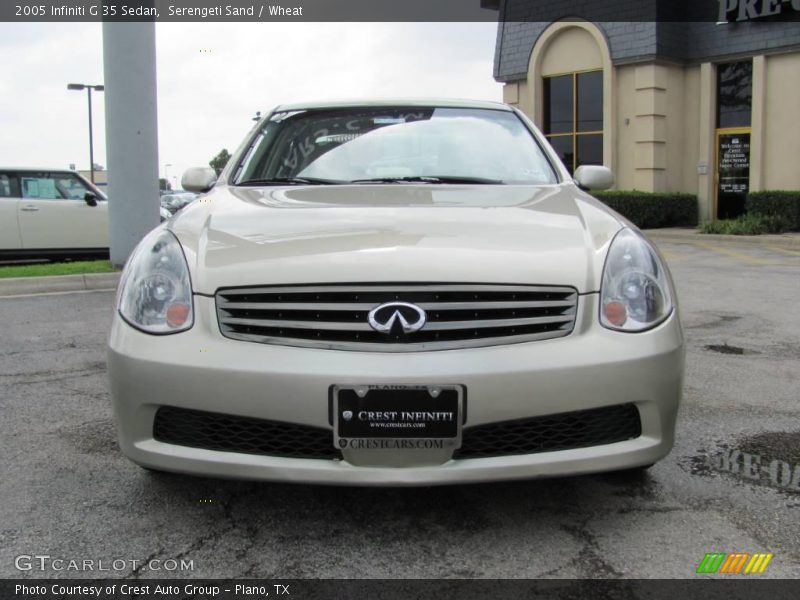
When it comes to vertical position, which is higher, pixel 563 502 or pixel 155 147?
pixel 155 147

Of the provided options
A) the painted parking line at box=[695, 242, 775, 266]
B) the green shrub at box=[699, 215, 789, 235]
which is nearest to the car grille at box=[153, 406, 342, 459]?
the painted parking line at box=[695, 242, 775, 266]

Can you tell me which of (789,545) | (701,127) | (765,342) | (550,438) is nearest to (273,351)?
(550,438)

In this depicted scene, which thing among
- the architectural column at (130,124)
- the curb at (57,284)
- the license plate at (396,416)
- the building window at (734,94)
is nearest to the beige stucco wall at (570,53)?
the building window at (734,94)

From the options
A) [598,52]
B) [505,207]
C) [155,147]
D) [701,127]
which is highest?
[598,52]

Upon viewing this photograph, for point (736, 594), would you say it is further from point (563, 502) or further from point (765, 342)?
point (765, 342)

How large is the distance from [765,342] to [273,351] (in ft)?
13.5

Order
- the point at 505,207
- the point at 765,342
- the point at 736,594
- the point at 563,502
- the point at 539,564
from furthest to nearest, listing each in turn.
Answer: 1. the point at 765,342
2. the point at 505,207
3. the point at 563,502
4. the point at 539,564
5. the point at 736,594

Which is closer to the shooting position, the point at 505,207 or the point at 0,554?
the point at 0,554

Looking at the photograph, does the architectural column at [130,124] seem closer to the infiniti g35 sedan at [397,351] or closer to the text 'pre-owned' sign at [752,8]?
the infiniti g35 sedan at [397,351]

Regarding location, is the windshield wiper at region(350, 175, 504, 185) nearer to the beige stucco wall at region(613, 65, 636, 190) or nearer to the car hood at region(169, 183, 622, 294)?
the car hood at region(169, 183, 622, 294)

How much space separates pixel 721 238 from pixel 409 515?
13.5m

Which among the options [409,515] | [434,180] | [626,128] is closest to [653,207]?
[626,128]

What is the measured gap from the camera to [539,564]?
226 cm

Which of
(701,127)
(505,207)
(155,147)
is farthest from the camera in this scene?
(701,127)
